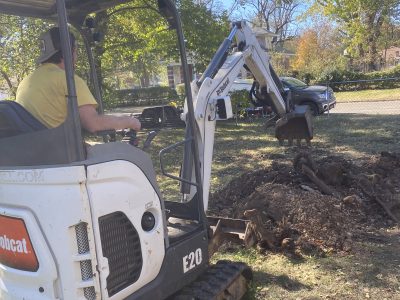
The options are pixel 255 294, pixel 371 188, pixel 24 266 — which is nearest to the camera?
pixel 24 266

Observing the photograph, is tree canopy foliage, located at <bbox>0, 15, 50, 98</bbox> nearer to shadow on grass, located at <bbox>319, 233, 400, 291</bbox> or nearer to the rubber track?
the rubber track

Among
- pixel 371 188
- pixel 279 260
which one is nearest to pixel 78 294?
pixel 279 260

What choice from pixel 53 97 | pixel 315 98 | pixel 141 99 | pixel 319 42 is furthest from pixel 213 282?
pixel 319 42

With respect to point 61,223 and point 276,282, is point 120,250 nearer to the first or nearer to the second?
point 61,223

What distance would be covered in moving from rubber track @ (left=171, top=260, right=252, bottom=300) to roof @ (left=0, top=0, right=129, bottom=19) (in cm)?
223

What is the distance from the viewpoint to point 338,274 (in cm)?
468

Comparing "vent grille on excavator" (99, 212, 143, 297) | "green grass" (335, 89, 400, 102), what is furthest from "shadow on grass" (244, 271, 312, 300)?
"green grass" (335, 89, 400, 102)

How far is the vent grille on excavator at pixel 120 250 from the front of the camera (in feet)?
9.41

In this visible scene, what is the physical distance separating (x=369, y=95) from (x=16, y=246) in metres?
25.1

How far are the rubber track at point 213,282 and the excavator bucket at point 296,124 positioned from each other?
252 cm

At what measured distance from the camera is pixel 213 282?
3.72 metres

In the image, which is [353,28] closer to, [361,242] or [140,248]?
[361,242]

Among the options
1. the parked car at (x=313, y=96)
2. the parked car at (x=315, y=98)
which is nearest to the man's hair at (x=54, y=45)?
the parked car at (x=313, y=96)

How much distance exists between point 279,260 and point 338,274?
2.13ft
